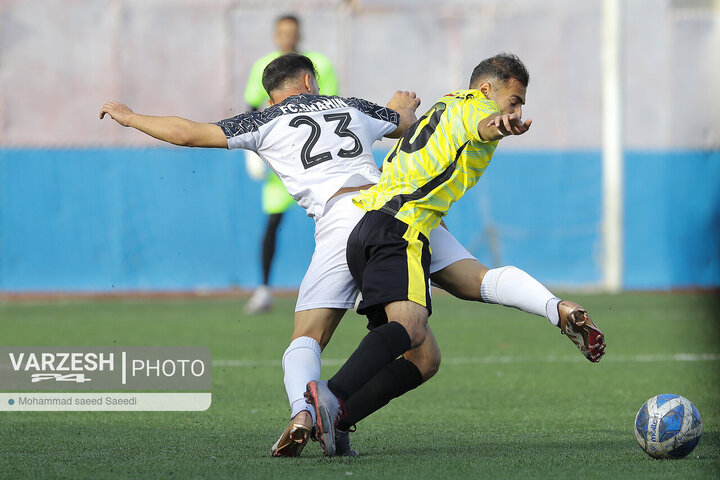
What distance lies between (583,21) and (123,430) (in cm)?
1430

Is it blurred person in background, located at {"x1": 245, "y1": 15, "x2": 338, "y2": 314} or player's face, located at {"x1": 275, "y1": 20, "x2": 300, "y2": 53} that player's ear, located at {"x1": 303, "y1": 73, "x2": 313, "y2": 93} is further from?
player's face, located at {"x1": 275, "y1": 20, "x2": 300, "y2": 53}

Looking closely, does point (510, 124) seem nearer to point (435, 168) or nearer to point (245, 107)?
point (435, 168)

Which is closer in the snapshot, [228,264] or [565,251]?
[228,264]

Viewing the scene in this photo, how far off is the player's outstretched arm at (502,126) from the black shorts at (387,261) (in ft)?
1.56

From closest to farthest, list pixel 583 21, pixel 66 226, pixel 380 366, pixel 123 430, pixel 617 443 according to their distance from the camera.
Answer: pixel 380 366
pixel 617 443
pixel 123 430
pixel 66 226
pixel 583 21

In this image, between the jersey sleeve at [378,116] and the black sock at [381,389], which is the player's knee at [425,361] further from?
the jersey sleeve at [378,116]

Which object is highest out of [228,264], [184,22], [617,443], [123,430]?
[184,22]

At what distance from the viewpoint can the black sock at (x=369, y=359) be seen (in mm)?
4039

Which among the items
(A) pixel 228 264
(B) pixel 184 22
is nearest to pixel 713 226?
(A) pixel 228 264

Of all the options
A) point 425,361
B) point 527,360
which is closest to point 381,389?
point 425,361

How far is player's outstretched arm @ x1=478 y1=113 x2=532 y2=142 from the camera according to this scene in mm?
3895

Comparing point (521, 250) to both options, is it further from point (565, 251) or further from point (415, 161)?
point (415, 161)

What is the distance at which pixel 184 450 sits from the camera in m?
4.46

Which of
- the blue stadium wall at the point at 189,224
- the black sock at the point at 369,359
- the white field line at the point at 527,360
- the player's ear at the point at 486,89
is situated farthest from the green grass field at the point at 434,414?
the blue stadium wall at the point at 189,224
